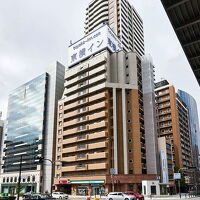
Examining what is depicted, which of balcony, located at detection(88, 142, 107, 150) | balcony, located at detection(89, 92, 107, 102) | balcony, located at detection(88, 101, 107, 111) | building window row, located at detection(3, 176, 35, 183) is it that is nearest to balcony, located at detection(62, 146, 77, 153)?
balcony, located at detection(88, 142, 107, 150)

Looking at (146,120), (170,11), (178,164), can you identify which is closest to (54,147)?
(146,120)

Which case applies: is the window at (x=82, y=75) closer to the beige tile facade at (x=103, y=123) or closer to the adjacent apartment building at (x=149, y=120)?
the beige tile facade at (x=103, y=123)

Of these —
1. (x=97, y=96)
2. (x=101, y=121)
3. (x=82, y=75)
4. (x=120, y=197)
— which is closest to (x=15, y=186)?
(x=101, y=121)

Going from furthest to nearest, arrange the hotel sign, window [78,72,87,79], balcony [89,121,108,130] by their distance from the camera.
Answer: window [78,72,87,79]
the hotel sign
balcony [89,121,108,130]

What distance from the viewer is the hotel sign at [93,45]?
287ft

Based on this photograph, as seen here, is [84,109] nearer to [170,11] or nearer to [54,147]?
[54,147]

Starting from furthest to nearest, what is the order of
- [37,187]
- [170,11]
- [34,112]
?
[34,112] < [37,187] < [170,11]

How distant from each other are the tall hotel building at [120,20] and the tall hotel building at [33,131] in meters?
32.4

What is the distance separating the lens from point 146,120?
82.4m

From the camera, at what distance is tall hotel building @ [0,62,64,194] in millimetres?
99625

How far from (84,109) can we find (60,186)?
89.4ft

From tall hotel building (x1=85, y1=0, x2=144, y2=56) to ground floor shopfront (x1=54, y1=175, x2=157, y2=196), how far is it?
6468 cm

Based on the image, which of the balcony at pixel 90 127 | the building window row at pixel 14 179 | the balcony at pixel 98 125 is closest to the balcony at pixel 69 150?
the balcony at pixel 90 127

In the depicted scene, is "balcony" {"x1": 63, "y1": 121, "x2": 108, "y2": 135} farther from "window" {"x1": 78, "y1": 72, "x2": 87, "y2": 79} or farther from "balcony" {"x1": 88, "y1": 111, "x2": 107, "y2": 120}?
"window" {"x1": 78, "y1": 72, "x2": 87, "y2": 79}
